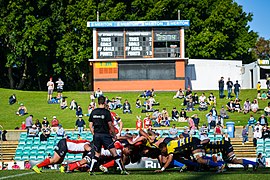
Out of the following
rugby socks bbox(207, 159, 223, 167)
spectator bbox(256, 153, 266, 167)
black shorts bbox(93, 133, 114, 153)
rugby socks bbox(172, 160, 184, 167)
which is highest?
black shorts bbox(93, 133, 114, 153)

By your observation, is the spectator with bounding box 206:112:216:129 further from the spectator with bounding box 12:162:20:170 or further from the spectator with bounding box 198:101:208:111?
the spectator with bounding box 12:162:20:170

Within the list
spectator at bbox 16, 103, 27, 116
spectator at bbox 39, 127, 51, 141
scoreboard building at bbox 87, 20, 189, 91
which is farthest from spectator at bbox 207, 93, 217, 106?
spectator at bbox 39, 127, 51, 141

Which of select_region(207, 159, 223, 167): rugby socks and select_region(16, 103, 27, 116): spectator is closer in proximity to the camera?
select_region(207, 159, 223, 167): rugby socks

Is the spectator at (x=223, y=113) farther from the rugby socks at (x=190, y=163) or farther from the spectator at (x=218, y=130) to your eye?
the rugby socks at (x=190, y=163)

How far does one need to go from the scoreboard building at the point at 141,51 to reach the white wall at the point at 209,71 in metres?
8.42

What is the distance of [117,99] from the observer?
40.1 metres

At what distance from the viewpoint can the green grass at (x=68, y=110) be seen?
36125 millimetres

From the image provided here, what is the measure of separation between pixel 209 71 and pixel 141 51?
36.4 feet

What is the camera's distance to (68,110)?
130 feet

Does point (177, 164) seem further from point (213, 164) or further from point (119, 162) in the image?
point (119, 162)

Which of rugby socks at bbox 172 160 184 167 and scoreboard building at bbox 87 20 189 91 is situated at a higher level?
scoreboard building at bbox 87 20 189 91

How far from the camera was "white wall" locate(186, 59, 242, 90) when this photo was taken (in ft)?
172

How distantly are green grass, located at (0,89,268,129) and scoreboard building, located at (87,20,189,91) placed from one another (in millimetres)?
1568

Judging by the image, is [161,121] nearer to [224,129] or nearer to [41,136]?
[224,129]
